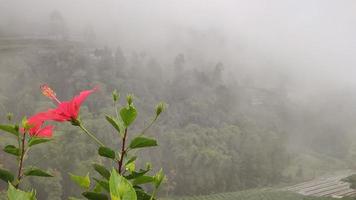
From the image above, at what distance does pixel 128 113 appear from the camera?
1145mm

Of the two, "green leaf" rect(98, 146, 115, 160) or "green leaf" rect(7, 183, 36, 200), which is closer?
"green leaf" rect(7, 183, 36, 200)

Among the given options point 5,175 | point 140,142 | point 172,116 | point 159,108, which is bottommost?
point 172,116

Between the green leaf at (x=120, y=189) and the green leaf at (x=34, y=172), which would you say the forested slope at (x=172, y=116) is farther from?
the green leaf at (x=120, y=189)

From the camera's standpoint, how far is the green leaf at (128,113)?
1133 millimetres

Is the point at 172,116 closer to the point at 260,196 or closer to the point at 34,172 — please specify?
the point at 260,196

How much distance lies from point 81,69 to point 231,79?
3021cm

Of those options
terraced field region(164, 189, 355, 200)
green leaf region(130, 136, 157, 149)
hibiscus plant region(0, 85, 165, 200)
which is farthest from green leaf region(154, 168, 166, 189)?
terraced field region(164, 189, 355, 200)

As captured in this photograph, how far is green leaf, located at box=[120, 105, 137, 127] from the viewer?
3.72 feet

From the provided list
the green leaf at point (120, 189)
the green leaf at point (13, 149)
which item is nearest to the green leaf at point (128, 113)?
the green leaf at point (120, 189)

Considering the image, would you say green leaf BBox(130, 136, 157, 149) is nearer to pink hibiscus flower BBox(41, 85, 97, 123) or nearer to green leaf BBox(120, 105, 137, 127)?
green leaf BBox(120, 105, 137, 127)

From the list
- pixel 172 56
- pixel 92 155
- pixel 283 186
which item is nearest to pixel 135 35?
pixel 172 56

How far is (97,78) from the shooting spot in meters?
51.0

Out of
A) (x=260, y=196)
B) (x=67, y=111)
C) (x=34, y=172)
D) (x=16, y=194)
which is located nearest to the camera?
(x=16, y=194)

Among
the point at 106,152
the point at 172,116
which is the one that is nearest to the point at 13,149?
the point at 106,152
